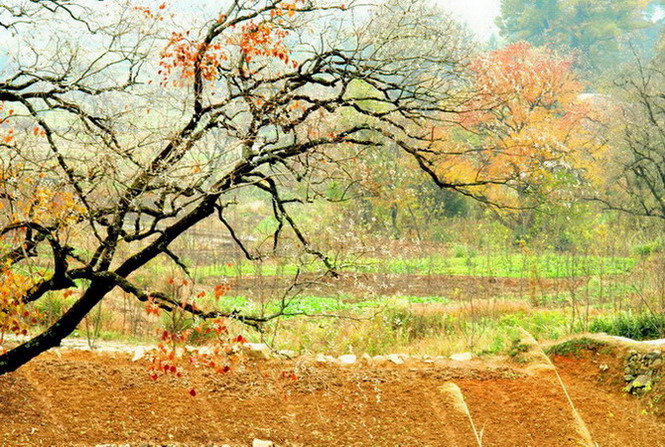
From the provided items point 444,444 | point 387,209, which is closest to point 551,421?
point 444,444

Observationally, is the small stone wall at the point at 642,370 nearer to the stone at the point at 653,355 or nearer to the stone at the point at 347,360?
the stone at the point at 653,355

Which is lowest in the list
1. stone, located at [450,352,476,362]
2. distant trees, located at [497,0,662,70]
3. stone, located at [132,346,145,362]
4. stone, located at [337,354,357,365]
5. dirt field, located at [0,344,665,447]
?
dirt field, located at [0,344,665,447]

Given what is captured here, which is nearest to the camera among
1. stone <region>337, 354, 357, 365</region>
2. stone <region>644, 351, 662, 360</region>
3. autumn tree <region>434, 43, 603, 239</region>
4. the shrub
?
stone <region>644, 351, 662, 360</region>

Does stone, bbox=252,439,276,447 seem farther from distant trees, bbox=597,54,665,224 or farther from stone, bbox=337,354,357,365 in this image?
distant trees, bbox=597,54,665,224

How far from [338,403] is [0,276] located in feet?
9.96

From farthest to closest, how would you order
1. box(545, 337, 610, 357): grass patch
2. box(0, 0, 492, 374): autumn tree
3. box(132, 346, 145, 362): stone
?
1. box(545, 337, 610, 357): grass patch
2. box(132, 346, 145, 362): stone
3. box(0, 0, 492, 374): autumn tree

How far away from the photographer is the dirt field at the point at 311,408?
553 cm

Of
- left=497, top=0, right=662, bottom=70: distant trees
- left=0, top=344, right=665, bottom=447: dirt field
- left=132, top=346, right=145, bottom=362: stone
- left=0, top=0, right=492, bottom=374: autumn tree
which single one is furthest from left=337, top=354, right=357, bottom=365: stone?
left=497, top=0, right=662, bottom=70: distant trees

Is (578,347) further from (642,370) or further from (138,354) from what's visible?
(138,354)

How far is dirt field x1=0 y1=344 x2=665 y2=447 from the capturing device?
553cm

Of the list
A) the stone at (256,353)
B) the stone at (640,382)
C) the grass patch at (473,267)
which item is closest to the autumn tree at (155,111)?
the stone at (256,353)

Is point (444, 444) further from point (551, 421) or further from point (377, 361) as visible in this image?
point (377, 361)

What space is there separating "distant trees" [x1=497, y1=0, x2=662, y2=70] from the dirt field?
1406 inches

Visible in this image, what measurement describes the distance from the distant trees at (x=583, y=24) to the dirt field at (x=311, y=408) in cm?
3570
